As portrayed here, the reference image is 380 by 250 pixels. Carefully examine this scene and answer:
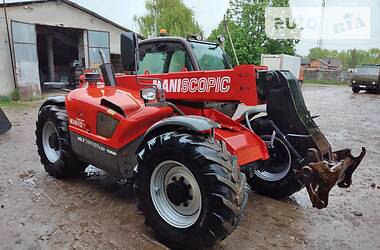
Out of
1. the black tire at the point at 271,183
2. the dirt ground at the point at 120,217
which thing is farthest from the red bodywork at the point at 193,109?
the dirt ground at the point at 120,217

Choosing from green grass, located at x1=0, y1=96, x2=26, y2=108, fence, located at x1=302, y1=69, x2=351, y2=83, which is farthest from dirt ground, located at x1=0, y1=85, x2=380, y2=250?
fence, located at x1=302, y1=69, x2=351, y2=83

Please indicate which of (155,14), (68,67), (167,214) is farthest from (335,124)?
(155,14)

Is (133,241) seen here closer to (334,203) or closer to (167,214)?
(167,214)

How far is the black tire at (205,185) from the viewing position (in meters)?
2.71

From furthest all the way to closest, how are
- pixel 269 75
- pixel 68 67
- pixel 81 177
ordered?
pixel 68 67, pixel 81 177, pixel 269 75

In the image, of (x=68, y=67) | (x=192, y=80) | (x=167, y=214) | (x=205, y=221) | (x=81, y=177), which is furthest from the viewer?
(x=68, y=67)

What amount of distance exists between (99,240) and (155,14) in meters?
31.7

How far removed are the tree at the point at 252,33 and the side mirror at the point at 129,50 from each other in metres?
20.4

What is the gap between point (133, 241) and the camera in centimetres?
327

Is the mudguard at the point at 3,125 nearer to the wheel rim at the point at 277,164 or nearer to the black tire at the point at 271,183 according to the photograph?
the black tire at the point at 271,183

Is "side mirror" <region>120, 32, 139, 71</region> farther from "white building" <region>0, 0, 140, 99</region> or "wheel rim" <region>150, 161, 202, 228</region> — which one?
"white building" <region>0, 0, 140, 99</region>

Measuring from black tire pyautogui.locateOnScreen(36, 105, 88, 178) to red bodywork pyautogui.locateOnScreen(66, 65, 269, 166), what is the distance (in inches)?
21.4

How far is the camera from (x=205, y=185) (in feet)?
9.12

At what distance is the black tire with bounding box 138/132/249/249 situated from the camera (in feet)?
8.90
